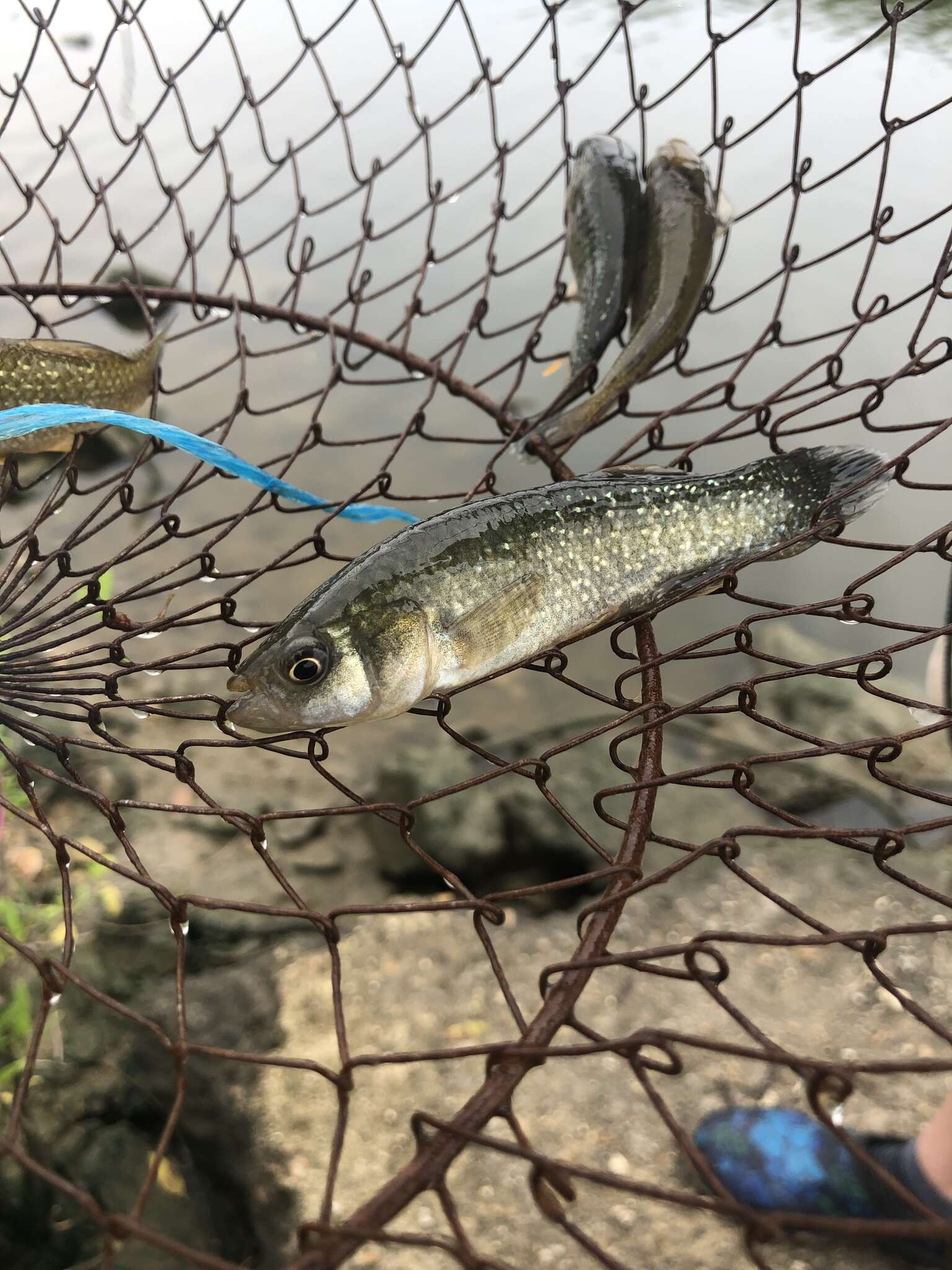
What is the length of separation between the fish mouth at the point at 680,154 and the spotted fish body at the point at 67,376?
7.73ft

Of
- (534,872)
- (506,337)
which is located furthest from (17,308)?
(534,872)

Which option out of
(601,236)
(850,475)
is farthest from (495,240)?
(850,475)

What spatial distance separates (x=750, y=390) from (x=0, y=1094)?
658 cm

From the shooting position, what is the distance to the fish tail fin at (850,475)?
95.0 inches

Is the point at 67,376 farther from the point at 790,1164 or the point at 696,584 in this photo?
the point at 790,1164

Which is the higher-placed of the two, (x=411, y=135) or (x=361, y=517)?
(x=411, y=135)

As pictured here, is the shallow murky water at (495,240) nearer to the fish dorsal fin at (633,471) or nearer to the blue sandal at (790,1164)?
the fish dorsal fin at (633,471)

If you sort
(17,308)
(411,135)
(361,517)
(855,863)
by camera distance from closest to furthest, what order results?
(361,517)
(855,863)
(17,308)
(411,135)

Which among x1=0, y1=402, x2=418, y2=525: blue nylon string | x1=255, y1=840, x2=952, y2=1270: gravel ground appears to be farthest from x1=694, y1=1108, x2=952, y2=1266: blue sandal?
x1=0, y1=402, x2=418, y2=525: blue nylon string

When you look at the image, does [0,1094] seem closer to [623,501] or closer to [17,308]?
[623,501]

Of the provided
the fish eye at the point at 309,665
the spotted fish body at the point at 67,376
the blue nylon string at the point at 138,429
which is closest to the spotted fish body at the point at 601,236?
the blue nylon string at the point at 138,429

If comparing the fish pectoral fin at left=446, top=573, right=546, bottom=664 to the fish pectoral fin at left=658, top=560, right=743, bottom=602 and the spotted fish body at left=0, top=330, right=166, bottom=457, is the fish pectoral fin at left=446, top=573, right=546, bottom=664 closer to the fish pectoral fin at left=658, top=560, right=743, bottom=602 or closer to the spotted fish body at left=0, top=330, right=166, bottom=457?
the fish pectoral fin at left=658, top=560, right=743, bottom=602

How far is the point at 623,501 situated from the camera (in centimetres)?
231

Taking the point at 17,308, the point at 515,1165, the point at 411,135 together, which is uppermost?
the point at 411,135
